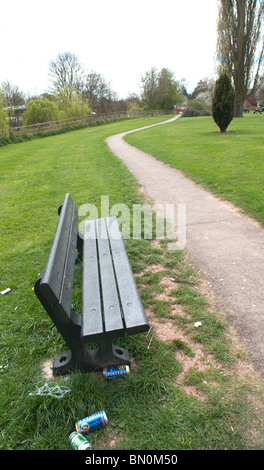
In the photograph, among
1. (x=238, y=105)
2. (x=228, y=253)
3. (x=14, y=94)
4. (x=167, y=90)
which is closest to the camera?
(x=228, y=253)

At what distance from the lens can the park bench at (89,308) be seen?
1920 mm

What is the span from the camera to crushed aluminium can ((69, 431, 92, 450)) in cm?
169

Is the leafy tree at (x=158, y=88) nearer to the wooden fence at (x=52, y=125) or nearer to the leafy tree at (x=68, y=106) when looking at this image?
the wooden fence at (x=52, y=125)

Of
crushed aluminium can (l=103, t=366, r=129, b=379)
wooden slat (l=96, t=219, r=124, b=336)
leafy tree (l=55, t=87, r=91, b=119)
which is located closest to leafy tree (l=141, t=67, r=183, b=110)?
leafy tree (l=55, t=87, r=91, b=119)

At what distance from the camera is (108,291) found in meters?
2.36

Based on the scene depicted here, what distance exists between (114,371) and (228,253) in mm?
2242

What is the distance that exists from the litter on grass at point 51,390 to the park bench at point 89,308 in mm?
122

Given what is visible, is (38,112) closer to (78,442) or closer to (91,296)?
(91,296)

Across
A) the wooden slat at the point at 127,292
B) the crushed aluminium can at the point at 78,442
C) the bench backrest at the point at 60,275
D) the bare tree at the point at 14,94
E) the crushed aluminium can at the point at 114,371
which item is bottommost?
the crushed aluminium can at the point at 78,442

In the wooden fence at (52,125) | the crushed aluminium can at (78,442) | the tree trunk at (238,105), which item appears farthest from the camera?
the tree trunk at (238,105)

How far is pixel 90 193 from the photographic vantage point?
6738 mm

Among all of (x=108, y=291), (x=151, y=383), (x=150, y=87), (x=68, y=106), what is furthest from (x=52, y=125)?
(x=151, y=383)

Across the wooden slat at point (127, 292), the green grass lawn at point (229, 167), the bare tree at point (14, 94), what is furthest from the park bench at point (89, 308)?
the bare tree at point (14, 94)

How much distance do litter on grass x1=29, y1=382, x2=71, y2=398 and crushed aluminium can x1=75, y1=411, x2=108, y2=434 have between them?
247mm
